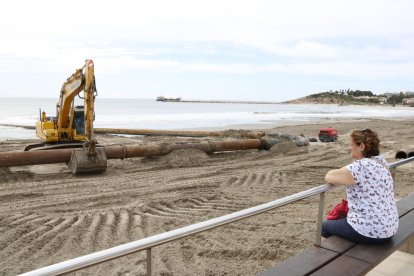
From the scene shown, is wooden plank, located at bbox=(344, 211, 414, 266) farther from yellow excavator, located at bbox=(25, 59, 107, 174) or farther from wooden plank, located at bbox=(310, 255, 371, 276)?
yellow excavator, located at bbox=(25, 59, 107, 174)

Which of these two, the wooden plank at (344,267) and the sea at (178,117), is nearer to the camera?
the wooden plank at (344,267)

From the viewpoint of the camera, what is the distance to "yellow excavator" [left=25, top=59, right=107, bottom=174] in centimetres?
994

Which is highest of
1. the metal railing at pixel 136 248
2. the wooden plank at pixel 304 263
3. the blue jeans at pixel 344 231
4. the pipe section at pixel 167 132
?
the metal railing at pixel 136 248

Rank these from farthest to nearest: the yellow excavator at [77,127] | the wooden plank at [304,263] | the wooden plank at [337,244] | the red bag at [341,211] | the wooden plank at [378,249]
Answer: the yellow excavator at [77,127]
the red bag at [341,211]
the wooden plank at [337,244]
the wooden plank at [378,249]
the wooden plank at [304,263]

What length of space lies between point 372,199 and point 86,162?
784 cm

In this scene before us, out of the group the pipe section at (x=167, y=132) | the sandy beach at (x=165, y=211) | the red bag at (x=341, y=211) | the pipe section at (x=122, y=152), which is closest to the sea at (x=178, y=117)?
the pipe section at (x=167, y=132)

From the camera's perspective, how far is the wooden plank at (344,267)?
289 cm

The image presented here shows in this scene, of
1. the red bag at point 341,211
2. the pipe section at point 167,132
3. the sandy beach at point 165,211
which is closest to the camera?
the red bag at point 341,211

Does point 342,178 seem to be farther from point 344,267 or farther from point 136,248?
point 136,248

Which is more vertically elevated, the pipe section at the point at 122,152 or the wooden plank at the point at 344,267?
the wooden plank at the point at 344,267

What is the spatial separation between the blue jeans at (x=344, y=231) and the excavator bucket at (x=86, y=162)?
24.0ft

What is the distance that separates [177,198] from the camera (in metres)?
7.63

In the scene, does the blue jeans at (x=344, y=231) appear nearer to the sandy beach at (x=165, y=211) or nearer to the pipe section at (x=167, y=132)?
the sandy beach at (x=165, y=211)

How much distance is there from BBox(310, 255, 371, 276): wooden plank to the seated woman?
337mm
